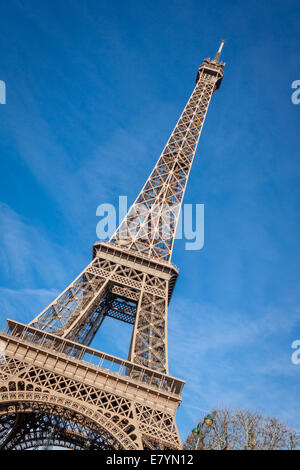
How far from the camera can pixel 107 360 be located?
25.1 metres

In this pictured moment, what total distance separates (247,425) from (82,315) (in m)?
13.2

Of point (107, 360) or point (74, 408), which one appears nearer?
point (74, 408)

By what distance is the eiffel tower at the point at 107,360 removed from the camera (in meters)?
22.5

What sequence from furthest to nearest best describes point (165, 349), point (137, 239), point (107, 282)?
point (137, 239) < point (107, 282) < point (165, 349)

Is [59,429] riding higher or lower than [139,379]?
lower

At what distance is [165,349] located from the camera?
90.0 feet

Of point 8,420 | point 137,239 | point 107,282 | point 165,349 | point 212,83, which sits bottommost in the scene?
point 8,420

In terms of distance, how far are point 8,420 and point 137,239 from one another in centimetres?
1752

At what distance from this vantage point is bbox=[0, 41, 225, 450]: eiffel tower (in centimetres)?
2252

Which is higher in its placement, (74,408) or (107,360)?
(107,360)

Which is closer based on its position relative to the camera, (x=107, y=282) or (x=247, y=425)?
(x=247, y=425)
